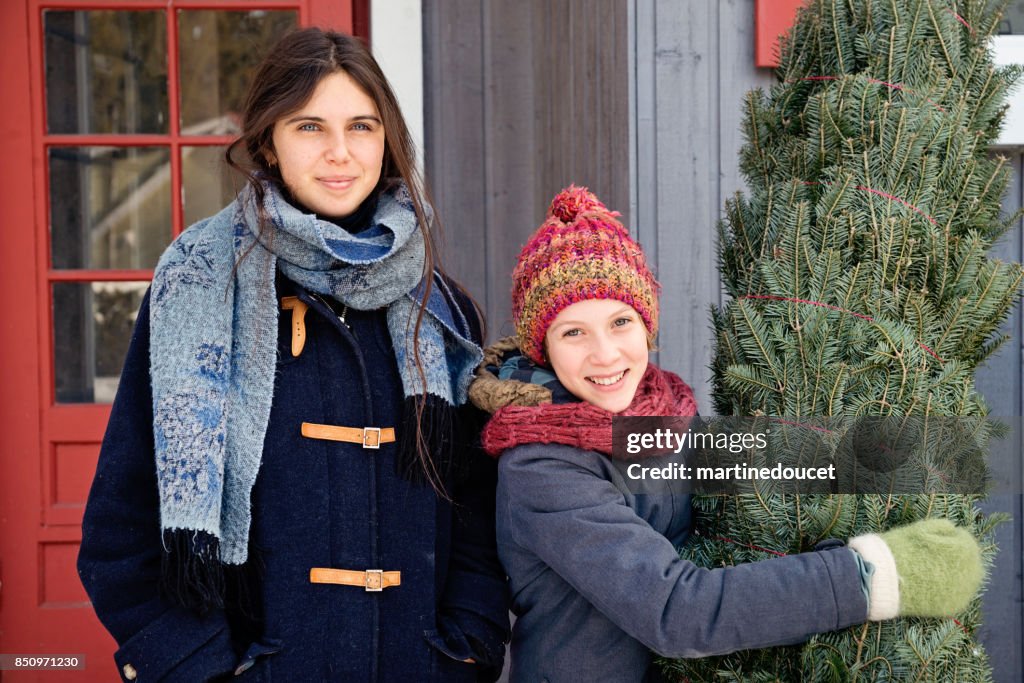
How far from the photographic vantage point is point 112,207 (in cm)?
322

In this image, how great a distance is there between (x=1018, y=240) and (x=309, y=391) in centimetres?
207

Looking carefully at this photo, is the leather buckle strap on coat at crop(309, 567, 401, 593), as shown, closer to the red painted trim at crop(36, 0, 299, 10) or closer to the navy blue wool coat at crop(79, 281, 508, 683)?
the navy blue wool coat at crop(79, 281, 508, 683)

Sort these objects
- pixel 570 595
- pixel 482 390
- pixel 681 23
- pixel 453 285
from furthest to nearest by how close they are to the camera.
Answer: pixel 681 23, pixel 453 285, pixel 482 390, pixel 570 595

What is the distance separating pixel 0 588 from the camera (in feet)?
10.1

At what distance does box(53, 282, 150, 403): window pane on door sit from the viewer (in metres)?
3.18

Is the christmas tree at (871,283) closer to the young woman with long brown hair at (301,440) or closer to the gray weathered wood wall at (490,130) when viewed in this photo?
the young woman with long brown hair at (301,440)

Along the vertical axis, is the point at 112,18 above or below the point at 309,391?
above

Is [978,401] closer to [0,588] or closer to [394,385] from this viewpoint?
[394,385]

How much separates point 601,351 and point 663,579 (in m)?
0.38

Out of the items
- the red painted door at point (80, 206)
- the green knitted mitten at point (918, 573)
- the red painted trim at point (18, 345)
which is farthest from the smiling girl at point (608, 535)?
the red painted trim at point (18, 345)

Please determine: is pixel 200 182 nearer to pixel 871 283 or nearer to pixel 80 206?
pixel 80 206

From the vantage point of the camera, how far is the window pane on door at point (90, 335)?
3.18m

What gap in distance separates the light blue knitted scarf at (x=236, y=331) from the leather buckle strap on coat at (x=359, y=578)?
5.2 inches

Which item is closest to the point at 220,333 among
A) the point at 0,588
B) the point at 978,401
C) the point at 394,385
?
the point at 394,385
